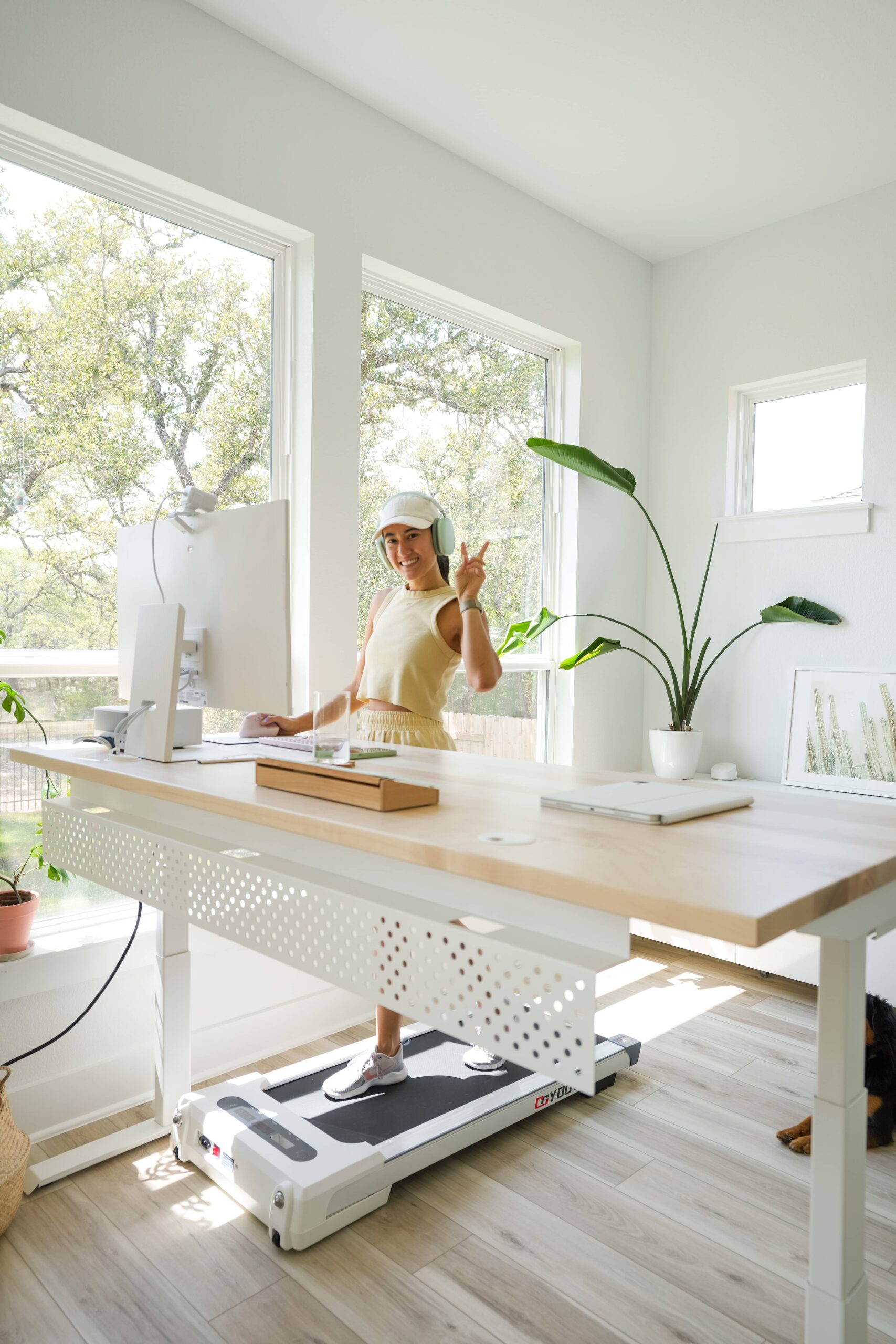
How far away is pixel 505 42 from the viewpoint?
247 centimetres

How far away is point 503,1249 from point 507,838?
1.11 metres

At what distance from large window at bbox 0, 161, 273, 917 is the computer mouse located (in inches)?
23.2

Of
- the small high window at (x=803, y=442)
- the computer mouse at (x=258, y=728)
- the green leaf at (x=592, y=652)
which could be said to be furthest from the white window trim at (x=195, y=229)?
the small high window at (x=803, y=442)

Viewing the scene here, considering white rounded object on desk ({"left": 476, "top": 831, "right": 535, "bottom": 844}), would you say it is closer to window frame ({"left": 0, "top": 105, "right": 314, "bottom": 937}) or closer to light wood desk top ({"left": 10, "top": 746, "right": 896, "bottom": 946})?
light wood desk top ({"left": 10, "top": 746, "right": 896, "bottom": 946})

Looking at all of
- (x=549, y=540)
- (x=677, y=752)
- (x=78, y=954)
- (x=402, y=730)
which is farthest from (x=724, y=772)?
(x=78, y=954)

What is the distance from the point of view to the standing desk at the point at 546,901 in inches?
35.4

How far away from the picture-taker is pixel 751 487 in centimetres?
368

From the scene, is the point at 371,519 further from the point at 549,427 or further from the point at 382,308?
the point at 549,427

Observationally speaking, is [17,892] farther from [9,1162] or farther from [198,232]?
[198,232]

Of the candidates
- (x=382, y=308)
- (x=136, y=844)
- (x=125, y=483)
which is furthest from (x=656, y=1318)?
(x=382, y=308)

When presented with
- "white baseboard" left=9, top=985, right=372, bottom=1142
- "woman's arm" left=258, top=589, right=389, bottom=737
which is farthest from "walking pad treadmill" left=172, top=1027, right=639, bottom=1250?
"woman's arm" left=258, top=589, right=389, bottom=737

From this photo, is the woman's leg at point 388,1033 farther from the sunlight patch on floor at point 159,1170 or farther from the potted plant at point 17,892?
the potted plant at point 17,892

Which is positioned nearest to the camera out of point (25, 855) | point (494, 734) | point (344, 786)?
point (344, 786)

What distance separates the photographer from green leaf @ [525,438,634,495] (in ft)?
10.6
